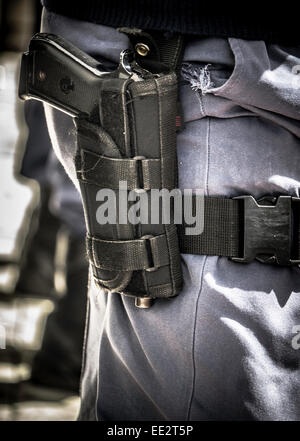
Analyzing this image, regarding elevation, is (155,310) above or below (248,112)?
below

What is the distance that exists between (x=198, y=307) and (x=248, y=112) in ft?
1.51

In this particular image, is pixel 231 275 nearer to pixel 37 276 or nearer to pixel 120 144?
pixel 120 144

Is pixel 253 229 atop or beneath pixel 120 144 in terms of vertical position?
beneath

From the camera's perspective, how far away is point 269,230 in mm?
1348

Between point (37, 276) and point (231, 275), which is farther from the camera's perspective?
point (37, 276)

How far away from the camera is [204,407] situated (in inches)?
54.6

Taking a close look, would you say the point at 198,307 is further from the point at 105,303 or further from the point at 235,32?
the point at 235,32

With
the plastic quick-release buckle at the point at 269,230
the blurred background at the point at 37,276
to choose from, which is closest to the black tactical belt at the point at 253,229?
the plastic quick-release buckle at the point at 269,230

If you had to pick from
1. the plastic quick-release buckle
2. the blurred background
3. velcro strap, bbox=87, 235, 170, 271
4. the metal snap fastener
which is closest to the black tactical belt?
the plastic quick-release buckle

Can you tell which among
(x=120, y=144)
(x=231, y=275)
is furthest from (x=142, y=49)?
(x=231, y=275)

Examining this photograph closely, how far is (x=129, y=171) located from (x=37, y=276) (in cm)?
249

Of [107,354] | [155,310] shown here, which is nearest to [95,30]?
[155,310]

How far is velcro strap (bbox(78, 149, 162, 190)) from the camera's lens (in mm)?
1312

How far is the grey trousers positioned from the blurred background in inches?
76.5
